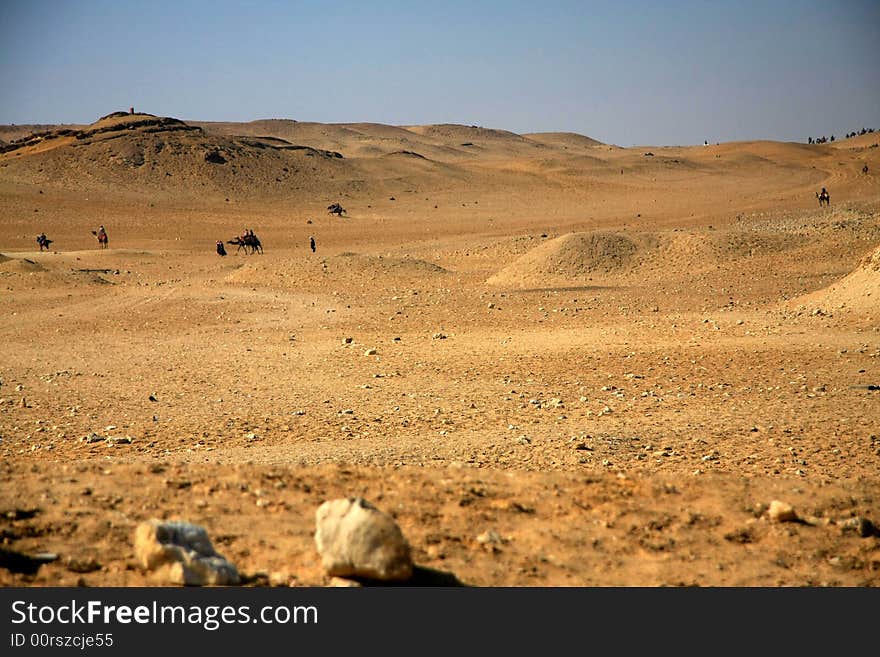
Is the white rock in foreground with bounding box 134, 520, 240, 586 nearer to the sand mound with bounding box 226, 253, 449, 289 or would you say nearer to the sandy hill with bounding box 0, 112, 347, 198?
the sand mound with bounding box 226, 253, 449, 289

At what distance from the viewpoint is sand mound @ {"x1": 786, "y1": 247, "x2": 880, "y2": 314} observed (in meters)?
17.4

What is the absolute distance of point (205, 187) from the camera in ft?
204

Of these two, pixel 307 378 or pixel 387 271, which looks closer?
pixel 307 378

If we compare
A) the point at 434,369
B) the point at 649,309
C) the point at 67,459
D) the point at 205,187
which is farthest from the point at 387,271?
the point at 205,187

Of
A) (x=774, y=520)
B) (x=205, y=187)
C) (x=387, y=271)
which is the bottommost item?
(x=774, y=520)

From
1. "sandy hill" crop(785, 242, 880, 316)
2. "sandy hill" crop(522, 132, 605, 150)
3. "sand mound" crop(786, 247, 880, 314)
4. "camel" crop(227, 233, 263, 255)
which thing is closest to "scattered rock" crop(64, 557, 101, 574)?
"sandy hill" crop(785, 242, 880, 316)

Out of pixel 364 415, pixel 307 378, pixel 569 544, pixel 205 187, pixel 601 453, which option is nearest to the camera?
pixel 569 544

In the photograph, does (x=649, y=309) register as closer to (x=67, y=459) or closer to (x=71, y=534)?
(x=67, y=459)

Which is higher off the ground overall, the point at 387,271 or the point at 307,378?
the point at 387,271

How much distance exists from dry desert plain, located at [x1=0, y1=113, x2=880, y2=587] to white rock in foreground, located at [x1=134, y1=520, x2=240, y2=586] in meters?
0.15

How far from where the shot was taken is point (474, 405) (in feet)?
38.7

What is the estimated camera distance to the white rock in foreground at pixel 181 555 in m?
5.04

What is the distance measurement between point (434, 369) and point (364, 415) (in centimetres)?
311

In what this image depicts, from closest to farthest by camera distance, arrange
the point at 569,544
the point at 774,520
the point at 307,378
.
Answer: the point at 569,544 → the point at 774,520 → the point at 307,378
